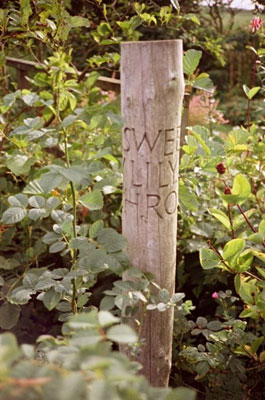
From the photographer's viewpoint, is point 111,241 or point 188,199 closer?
point 111,241

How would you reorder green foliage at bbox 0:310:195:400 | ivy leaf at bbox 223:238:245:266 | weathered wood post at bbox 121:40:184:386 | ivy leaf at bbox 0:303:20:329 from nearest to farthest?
green foliage at bbox 0:310:195:400 → weathered wood post at bbox 121:40:184:386 → ivy leaf at bbox 223:238:245:266 → ivy leaf at bbox 0:303:20:329

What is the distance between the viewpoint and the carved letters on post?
1.43 meters

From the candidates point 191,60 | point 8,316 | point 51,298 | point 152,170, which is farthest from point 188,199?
point 8,316

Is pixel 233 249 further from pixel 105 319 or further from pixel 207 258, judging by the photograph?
pixel 105 319

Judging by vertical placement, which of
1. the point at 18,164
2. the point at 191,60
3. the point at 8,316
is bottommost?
the point at 8,316

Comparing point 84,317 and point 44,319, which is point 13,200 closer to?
point 84,317

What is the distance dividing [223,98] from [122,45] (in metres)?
9.34

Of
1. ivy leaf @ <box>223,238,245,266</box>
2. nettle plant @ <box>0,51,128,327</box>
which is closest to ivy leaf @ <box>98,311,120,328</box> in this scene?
nettle plant @ <box>0,51,128,327</box>

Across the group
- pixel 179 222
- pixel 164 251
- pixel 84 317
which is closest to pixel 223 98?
pixel 179 222

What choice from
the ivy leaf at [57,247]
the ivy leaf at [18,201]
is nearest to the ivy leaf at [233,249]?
the ivy leaf at [57,247]

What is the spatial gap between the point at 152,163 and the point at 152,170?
2 cm

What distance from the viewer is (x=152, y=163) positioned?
1.44 m

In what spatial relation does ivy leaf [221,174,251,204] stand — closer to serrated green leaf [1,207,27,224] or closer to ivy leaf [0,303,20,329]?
serrated green leaf [1,207,27,224]

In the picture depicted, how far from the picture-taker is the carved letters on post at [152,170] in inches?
56.5
